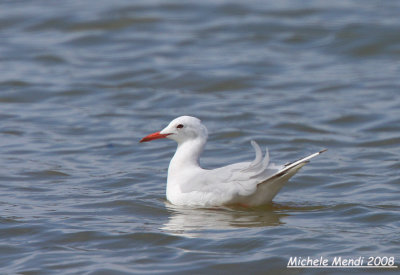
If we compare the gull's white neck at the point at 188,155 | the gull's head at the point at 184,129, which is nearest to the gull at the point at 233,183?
the gull's white neck at the point at 188,155

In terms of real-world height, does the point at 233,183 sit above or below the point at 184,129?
below

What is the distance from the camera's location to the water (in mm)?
6340

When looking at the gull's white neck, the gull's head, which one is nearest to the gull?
the gull's white neck

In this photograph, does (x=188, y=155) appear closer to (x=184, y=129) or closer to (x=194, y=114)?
(x=184, y=129)

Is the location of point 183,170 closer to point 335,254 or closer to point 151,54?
point 335,254

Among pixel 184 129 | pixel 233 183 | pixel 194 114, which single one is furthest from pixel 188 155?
pixel 194 114

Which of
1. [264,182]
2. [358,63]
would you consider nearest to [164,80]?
[358,63]

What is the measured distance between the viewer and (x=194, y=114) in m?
11.4

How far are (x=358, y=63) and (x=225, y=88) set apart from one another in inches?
96.0

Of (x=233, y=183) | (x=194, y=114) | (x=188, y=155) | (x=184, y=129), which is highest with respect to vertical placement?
(x=184, y=129)

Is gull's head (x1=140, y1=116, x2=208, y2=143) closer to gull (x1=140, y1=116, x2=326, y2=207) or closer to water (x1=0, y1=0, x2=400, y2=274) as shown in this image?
gull (x1=140, y1=116, x2=326, y2=207)

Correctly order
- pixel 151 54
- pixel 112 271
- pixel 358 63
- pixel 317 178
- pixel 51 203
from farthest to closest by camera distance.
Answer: pixel 151 54
pixel 358 63
pixel 317 178
pixel 51 203
pixel 112 271

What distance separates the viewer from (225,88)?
1265 cm

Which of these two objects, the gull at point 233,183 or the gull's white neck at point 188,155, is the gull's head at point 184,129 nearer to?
the gull's white neck at point 188,155
